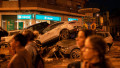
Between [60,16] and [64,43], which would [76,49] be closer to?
[64,43]

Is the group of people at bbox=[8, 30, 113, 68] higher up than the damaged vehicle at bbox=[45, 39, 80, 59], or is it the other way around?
the group of people at bbox=[8, 30, 113, 68]

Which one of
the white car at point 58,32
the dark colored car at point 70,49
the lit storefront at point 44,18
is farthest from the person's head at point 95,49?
the lit storefront at point 44,18

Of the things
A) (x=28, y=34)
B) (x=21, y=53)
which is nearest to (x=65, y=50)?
(x=28, y=34)

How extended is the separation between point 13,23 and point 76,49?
14.0m

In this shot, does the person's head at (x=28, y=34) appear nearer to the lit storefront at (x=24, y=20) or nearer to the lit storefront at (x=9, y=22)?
the lit storefront at (x=24, y=20)

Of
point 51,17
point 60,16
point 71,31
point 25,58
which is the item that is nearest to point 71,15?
point 60,16

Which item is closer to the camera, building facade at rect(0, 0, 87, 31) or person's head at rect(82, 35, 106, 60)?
person's head at rect(82, 35, 106, 60)

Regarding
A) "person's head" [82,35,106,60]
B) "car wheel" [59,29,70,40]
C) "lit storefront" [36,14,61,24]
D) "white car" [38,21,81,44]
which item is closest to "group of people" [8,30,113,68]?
"person's head" [82,35,106,60]

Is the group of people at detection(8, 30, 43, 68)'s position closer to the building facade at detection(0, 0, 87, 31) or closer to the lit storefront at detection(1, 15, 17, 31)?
the building facade at detection(0, 0, 87, 31)

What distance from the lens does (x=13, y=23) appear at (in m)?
20.1

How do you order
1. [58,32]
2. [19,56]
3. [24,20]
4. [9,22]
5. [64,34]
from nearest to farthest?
[19,56] → [58,32] → [64,34] → [24,20] → [9,22]

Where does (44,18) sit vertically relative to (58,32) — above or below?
above

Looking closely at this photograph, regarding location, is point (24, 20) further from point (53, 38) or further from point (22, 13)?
point (53, 38)

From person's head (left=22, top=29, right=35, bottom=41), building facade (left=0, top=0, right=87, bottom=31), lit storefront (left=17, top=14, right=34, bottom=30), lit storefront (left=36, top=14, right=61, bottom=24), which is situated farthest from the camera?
lit storefront (left=36, top=14, right=61, bottom=24)
